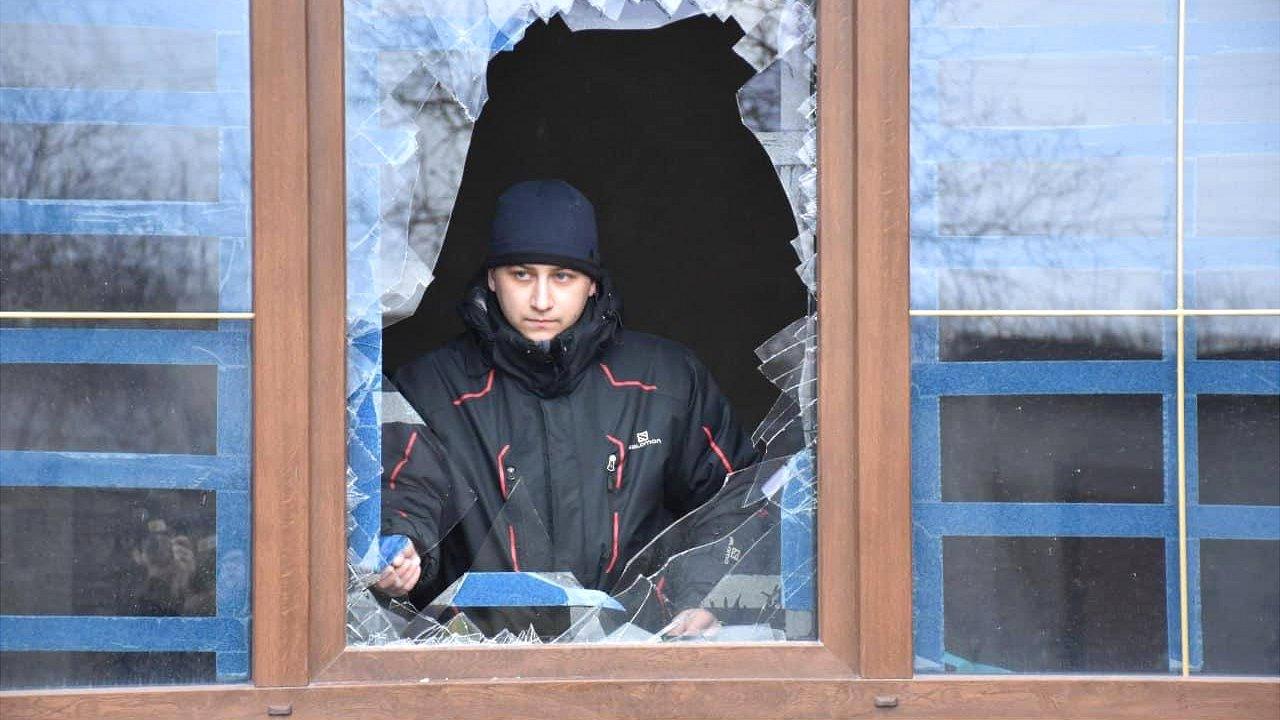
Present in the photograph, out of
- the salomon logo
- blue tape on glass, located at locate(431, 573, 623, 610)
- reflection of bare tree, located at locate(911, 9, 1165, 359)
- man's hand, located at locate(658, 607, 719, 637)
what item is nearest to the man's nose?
the salomon logo

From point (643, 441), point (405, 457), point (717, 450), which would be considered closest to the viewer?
point (405, 457)

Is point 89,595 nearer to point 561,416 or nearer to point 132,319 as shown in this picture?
point 132,319

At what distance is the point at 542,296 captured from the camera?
3.26 meters

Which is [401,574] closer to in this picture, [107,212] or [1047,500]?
[107,212]

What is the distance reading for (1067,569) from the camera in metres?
2.45

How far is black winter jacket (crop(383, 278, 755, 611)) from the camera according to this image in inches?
123

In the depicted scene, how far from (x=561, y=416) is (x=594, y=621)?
34.0 inches

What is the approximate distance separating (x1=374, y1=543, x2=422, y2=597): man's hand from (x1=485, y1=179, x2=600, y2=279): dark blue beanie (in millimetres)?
904

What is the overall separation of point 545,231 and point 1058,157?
1204mm

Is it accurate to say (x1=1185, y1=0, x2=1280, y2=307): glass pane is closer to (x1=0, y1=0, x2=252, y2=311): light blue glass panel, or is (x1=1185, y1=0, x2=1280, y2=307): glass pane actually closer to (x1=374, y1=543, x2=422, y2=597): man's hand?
(x1=374, y1=543, x2=422, y2=597): man's hand

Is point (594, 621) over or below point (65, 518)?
below

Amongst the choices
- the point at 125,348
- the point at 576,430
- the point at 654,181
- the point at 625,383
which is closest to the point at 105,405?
the point at 125,348

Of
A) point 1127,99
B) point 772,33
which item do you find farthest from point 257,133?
point 1127,99

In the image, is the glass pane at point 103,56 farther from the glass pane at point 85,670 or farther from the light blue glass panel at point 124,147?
the glass pane at point 85,670
